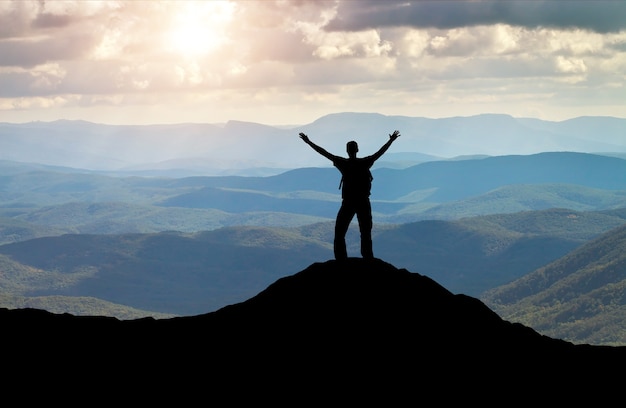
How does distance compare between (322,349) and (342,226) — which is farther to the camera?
(342,226)

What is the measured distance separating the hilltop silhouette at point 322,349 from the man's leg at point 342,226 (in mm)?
856

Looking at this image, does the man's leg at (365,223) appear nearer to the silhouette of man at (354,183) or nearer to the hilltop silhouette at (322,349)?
the silhouette of man at (354,183)

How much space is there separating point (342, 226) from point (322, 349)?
6866 mm

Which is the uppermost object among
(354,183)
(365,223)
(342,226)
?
(354,183)

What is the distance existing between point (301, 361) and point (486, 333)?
851cm

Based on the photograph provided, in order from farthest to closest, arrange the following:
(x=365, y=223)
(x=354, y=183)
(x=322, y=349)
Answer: (x=365, y=223), (x=354, y=183), (x=322, y=349)

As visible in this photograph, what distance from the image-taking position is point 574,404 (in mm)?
30094

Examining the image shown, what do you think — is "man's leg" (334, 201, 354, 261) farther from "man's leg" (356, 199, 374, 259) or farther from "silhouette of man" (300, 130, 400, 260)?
"man's leg" (356, 199, 374, 259)

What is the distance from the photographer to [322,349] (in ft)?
101

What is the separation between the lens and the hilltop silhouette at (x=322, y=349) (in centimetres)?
2936

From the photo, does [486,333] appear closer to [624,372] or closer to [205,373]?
[624,372]

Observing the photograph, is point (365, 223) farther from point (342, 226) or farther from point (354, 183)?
point (354, 183)

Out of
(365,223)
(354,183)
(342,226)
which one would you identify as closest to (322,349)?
(342,226)

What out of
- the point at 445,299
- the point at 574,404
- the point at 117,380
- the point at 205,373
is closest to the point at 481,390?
the point at 574,404
